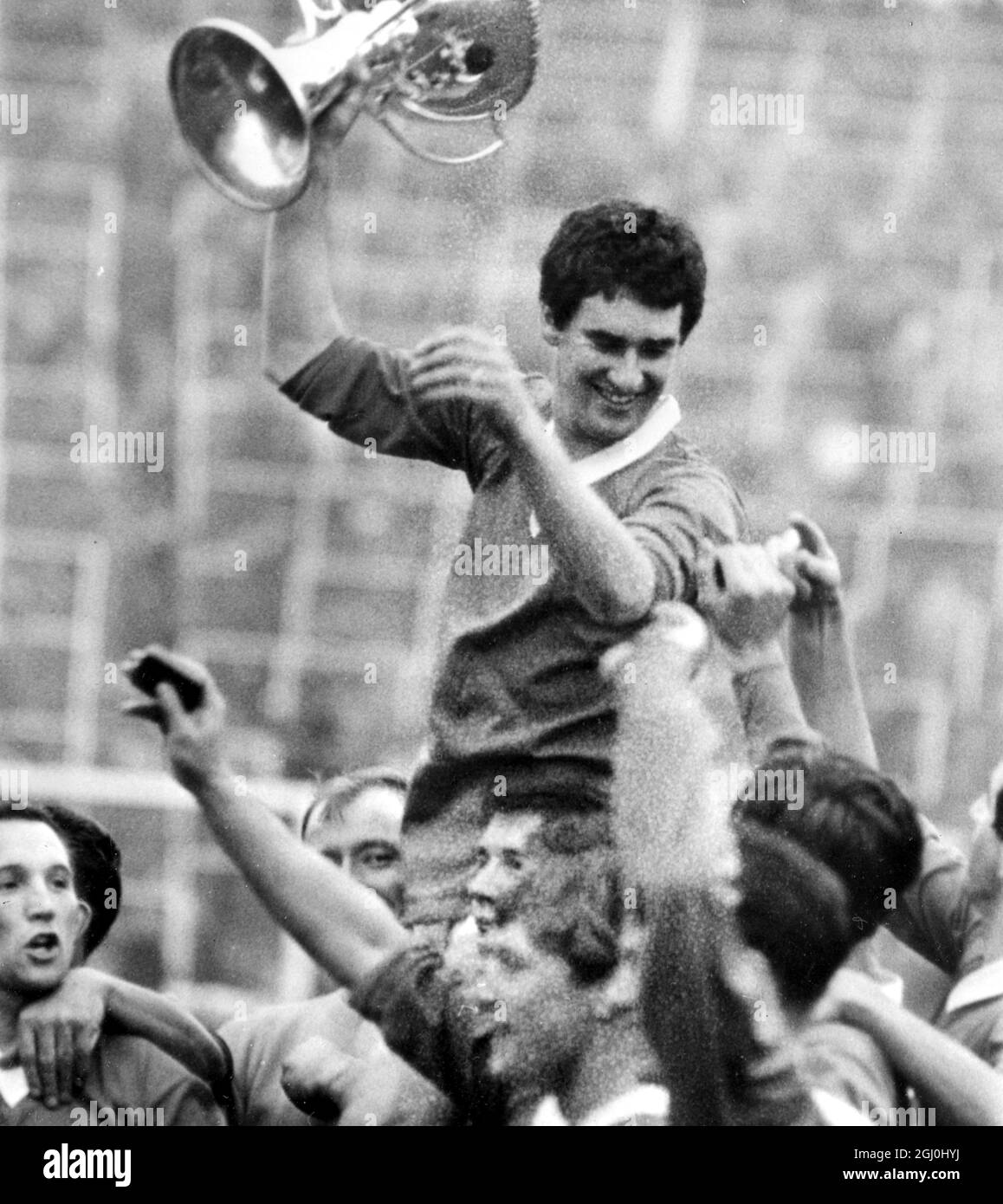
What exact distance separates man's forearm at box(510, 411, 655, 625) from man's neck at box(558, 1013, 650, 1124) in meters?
0.70

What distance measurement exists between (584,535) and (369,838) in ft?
2.12

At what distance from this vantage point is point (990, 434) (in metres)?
4.12

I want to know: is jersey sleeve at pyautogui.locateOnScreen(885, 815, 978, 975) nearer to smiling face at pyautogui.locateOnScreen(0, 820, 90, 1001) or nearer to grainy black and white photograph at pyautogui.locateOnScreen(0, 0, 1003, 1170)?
grainy black and white photograph at pyautogui.locateOnScreen(0, 0, 1003, 1170)

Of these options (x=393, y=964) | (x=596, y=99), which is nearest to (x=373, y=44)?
(x=596, y=99)

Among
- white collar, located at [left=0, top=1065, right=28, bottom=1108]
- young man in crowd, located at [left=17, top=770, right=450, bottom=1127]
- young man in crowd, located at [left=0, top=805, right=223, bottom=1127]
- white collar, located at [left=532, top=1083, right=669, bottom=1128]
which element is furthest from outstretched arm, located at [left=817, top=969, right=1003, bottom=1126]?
white collar, located at [left=0, top=1065, right=28, bottom=1108]

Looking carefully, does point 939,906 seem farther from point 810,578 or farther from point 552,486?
point 552,486

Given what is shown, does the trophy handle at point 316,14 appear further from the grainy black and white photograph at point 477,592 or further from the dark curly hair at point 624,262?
the dark curly hair at point 624,262

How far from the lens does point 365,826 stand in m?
3.98

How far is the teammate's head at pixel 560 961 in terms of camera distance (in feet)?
12.9

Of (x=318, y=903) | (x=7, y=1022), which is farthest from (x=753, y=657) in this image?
(x=7, y=1022)

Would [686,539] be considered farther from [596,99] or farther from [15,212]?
[15,212]

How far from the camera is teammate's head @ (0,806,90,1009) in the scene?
3.91 meters

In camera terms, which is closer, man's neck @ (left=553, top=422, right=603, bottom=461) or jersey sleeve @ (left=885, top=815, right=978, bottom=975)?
man's neck @ (left=553, top=422, right=603, bottom=461)

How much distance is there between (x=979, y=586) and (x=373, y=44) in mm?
1427
